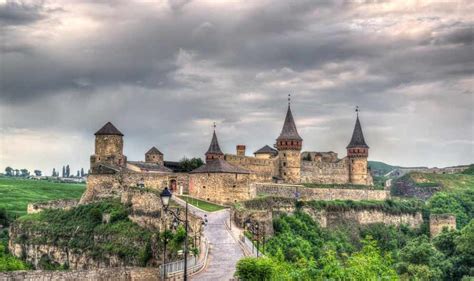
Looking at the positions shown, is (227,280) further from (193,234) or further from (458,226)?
(458,226)

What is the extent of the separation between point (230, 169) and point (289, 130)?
61.3 ft

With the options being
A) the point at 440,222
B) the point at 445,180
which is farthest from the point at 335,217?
the point at 445,180

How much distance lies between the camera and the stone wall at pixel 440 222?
86.2 metres

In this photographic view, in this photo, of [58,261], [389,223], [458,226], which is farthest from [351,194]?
[58,261]

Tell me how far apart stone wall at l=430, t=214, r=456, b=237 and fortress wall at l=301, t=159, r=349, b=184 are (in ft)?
39.7

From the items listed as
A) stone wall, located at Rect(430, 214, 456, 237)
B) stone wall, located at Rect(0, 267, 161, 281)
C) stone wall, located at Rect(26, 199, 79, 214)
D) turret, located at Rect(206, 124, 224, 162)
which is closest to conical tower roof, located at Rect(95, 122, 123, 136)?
stone wall, located at Rect(26, 199, 79, 214)

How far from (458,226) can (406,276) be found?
124ft

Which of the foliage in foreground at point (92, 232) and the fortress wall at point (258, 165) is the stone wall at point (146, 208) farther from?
the fortress wall at point (258, 165)

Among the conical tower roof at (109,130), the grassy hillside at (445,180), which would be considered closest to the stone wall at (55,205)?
the conical tower roof at (109,130)

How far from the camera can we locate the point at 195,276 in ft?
122

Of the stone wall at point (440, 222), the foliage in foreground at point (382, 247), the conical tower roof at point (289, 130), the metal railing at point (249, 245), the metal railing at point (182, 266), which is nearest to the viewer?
the metal railing at point (182, 266)

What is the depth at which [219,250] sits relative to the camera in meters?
45.2

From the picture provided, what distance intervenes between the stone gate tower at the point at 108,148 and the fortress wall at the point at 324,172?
2370cm

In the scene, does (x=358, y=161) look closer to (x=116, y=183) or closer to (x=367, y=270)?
(x=116, y=183)
